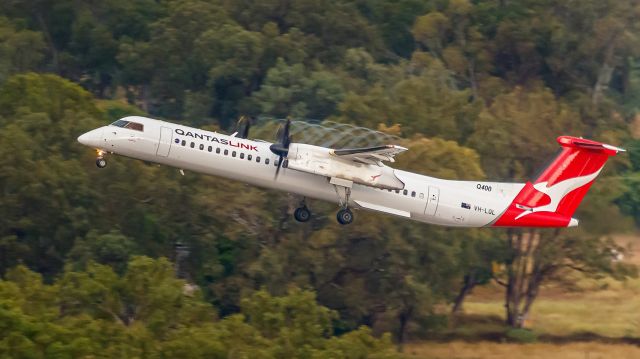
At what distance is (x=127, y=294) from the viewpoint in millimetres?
58156

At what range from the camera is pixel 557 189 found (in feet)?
184

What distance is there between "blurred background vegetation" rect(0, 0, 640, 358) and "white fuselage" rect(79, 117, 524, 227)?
19.3 feet

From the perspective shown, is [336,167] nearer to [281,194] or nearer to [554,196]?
[554,196]

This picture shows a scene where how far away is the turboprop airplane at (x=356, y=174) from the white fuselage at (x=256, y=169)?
3 cm

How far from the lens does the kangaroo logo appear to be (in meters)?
56.0

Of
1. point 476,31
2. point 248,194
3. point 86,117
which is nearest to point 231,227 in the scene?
point 248,194

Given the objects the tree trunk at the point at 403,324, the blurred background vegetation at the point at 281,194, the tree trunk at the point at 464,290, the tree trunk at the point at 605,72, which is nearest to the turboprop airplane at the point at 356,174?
the blurred background vegetation at the point at 281,194

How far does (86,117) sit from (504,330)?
78.5 ft

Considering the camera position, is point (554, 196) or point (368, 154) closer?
point (368, 154)

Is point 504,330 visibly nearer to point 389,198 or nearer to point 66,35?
point 389,198

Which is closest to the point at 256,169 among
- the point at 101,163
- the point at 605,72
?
the point at 101,163

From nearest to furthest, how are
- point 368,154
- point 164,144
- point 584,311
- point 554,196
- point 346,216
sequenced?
point 164,144 < point 368,154 < point 346,216 < point 554,196 < point 584,311

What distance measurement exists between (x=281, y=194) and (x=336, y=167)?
1995 centimetres

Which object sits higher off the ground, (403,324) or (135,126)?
(135,126)
